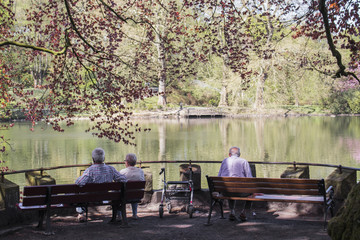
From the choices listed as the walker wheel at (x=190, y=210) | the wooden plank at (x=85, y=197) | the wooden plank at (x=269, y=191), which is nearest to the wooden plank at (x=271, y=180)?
the wooden plank at (x=269, y=191)

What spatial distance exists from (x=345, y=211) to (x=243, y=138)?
93.3ft

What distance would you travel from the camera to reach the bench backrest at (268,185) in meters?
6.64

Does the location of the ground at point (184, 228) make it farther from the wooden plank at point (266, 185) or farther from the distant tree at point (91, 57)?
the distant tree at point (91, 57)

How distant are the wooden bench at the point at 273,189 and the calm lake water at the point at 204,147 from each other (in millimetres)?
10040

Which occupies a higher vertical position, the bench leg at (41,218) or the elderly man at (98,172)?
the elderly man at (98,172)

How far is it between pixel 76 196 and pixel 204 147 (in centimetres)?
2172

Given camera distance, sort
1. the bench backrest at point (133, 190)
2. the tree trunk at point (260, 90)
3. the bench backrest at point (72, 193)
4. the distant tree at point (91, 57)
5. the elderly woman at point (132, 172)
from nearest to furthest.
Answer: the bench backrest at point (72, 193) < the bench backrest at point (133, 190) < the elderly woman at point (132, 172) < the distant tree at point (91, 57) < the tree trunk at point (260, 90)

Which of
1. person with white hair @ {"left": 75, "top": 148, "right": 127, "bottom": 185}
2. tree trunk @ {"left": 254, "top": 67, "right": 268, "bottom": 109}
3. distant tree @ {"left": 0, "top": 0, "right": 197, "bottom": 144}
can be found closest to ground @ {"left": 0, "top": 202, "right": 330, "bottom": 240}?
person with white hair @ {"left": 75, "top": 148, "right": 127, "bottom": 185}

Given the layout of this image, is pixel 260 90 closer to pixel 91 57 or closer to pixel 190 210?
pixel 91 57

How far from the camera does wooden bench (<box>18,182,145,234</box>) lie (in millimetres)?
6555

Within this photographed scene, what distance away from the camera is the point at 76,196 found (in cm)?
675

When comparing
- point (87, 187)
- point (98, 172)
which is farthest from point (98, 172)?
point (87, 187)

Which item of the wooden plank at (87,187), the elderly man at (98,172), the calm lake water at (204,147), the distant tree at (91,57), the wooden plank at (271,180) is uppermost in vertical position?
the distant tree at (91,57)

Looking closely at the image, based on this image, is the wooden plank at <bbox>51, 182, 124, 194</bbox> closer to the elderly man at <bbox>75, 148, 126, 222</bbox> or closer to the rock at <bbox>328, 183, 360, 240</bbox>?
the elderly man at <bbox>75, 148, 126, 222</bbox>
